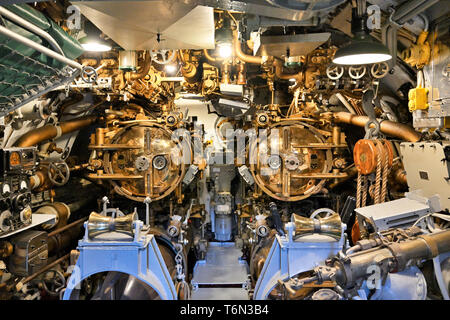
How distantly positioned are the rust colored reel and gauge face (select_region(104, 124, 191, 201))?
2.52 m

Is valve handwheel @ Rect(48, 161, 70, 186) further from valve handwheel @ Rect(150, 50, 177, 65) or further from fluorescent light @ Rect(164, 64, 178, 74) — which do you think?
fluorescent light @ Rect(164, 64, 178, 74)

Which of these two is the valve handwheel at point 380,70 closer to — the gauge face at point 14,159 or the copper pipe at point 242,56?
the copper pipe at point 242,56

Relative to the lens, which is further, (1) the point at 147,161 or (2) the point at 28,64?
(1) the point at 147,161

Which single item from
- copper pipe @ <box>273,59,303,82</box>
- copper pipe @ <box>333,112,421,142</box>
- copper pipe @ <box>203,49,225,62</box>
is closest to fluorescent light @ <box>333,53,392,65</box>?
copper pipe @ <box>333,112,421,142</box>

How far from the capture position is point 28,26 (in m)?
1.83

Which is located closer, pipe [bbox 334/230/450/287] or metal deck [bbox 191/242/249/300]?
pipe [bbox 334/230/450/287]

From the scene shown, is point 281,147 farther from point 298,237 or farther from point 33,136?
point 33,136

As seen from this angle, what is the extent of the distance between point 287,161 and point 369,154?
1.29 m

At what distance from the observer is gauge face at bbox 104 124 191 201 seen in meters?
4.67

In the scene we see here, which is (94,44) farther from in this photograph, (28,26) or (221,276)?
(221,276)

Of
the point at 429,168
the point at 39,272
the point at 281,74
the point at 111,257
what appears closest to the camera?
the point at 111,257

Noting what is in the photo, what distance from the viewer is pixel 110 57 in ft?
14.5

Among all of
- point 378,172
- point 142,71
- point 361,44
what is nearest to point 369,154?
point 378,172

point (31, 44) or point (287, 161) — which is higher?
point (31, 44)
